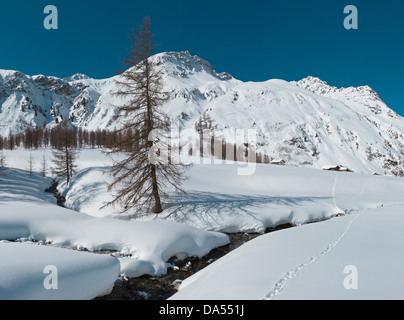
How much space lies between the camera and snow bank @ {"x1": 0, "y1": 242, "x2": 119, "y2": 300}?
17.4 ft

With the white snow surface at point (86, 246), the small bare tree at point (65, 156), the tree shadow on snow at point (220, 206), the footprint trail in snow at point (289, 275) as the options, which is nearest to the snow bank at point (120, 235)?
the white snow surface at point (86, 246)

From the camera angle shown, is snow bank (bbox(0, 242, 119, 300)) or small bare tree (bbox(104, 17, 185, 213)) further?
small bare tree (bbox(104, 17, 185, 213))

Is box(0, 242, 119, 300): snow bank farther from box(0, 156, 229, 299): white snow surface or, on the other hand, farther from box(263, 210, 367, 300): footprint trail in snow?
box(263, 210, 367, 300): footprint trail in snow

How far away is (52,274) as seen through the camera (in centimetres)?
590

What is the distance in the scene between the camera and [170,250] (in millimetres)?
10430

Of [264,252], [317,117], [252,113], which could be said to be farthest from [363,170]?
[264,252]

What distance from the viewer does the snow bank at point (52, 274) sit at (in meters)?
5.32

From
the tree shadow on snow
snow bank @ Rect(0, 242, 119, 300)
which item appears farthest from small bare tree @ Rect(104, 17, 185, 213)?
snow bank @ Rect(0, 242, 119, 300)

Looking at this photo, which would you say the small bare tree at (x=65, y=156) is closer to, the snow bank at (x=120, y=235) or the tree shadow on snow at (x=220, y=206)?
the snow bank at (x=120, y=235)

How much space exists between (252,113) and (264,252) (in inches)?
7543

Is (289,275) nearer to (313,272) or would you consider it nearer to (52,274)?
(313,272)

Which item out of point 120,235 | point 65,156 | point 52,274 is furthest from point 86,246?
point 65,156
